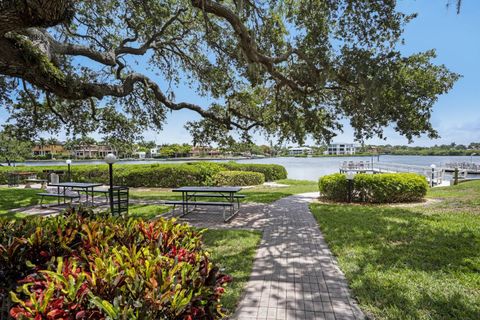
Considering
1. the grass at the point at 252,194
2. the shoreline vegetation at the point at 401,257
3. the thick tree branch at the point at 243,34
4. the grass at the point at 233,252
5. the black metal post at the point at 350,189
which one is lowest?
the grass at the point at 252,194

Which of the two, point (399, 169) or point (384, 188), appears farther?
point (399, 169)

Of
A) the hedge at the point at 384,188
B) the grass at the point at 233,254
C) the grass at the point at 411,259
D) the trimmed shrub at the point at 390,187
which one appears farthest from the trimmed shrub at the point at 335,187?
the grass at the point at 233,254

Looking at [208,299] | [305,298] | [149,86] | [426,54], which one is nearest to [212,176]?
[149,86]

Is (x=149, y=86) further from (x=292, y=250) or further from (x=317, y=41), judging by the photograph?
(x=292, y=250)

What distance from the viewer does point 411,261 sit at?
14.4ft

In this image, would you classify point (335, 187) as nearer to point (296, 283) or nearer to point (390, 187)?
point (390, 187)

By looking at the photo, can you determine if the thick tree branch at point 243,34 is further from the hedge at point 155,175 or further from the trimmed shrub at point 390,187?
the hedge at point 155,175

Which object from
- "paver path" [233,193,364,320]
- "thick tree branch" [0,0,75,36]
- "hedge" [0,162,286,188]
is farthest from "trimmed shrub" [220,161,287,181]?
"thick tree branch" [0,0,75,36]

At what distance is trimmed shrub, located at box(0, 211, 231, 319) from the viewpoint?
156 cm

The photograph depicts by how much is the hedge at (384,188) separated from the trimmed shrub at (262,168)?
1026cm

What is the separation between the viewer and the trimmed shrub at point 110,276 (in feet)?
5.11

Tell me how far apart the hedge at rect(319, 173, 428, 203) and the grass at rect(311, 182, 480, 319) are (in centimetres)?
198

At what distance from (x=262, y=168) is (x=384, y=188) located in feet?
37.8

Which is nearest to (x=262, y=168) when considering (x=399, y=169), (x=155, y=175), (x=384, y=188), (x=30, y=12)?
(x=155, y=175)
